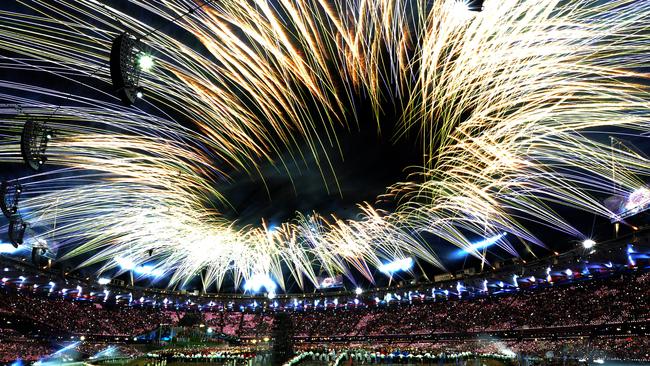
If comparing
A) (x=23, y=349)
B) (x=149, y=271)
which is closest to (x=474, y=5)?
(x=23, y=349)

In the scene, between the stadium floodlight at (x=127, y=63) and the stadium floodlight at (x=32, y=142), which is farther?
the stadium floodlight at (x=32, y=142)

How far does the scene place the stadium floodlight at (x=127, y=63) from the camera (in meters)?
7.80

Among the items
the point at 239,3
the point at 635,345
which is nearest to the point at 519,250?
the point at 635,345

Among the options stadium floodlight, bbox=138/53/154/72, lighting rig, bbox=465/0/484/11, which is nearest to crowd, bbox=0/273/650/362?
lighting rig, bbox=465/0/484/11

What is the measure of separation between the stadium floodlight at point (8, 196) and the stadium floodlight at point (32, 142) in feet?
15.9

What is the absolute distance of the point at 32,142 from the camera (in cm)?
1369

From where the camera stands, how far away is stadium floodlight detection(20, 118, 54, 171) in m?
→ 13.3

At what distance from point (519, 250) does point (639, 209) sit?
21.7m

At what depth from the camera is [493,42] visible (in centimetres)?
1435

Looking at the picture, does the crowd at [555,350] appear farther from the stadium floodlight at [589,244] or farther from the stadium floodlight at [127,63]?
the stadium floodlight at [127,63]

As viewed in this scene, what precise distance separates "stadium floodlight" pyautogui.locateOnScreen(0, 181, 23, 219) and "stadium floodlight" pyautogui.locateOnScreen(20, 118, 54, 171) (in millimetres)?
4856

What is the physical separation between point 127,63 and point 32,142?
8.06 metres

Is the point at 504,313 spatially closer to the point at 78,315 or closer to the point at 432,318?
the point at 432,318

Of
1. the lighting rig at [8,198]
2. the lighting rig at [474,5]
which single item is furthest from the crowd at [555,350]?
the lighting rig at [474,5]
